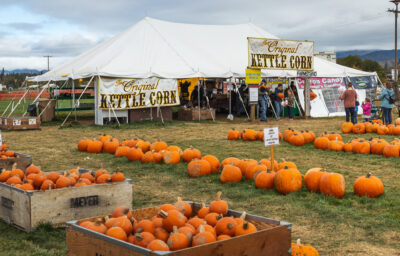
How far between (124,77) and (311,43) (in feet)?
31.2

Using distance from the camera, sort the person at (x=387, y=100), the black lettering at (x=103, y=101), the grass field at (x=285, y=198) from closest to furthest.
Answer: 1. the grass field at (x=285, y=198)
2. the person at (x=387, y=100)
3. the black lettering at (x=103, y=101)

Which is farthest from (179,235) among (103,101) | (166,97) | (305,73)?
(305,73)

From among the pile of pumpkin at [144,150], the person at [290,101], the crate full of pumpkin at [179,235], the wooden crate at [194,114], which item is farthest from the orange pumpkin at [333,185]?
the person at [290,101]

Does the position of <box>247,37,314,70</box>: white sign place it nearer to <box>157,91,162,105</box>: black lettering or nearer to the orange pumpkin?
<box>157,91,162,105</box>: black lettering

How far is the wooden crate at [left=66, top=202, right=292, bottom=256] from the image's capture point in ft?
10.3

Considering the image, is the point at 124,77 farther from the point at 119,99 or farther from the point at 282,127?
A: the point at 282,127

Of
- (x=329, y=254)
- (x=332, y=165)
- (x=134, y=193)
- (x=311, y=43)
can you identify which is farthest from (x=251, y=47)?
(x=329, y=254)

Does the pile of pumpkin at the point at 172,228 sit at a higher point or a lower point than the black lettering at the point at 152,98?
lower

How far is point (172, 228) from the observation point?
11.4 ft

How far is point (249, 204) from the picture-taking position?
6.47m

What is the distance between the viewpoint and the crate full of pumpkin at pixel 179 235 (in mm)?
3184

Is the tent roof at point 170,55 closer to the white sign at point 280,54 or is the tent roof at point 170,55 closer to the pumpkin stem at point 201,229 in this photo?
the white sign at point 280,54

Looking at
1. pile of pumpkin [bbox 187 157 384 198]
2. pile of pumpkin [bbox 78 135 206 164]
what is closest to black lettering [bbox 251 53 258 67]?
pile of pumpkin [bbox 78 135 206 164]

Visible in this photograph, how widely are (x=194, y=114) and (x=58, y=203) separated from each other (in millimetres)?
16879
